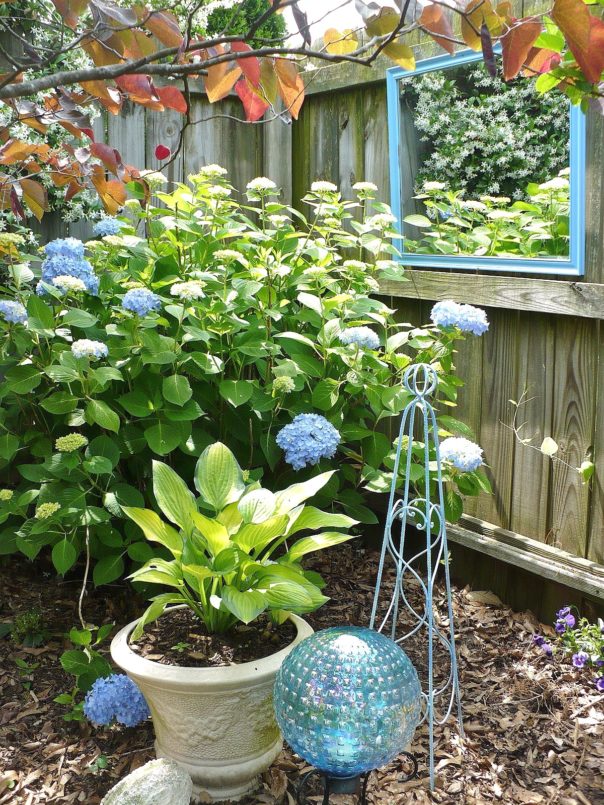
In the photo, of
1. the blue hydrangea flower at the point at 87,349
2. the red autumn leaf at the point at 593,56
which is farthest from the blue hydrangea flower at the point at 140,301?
the red autumn leaf at the point at 593,56

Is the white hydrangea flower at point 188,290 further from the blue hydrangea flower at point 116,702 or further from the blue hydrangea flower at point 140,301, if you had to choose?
the blue hydrangea flower at point 116,702

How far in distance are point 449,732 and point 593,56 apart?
1.76 meters

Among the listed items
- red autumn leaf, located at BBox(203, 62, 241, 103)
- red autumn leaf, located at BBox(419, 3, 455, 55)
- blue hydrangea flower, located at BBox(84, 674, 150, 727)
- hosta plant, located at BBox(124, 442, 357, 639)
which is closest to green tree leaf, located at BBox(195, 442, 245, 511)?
hosta plant, located at BBox(124, 442, 357, 639)

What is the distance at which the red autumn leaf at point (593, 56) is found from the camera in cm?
114

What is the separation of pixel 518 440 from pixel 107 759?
62.5 inches

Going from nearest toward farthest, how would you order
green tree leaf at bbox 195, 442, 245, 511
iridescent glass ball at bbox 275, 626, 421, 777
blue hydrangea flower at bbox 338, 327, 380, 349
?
iridescent glass ball at bbox 275, 626, 421, 777
green tree leaf at bbox 195, 442, 245, 511
blue hydrangea flower at bbox 338, 327, 380, 349

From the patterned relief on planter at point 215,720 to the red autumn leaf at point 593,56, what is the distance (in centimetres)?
149

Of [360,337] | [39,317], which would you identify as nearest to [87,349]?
[39,317]

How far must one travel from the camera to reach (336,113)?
346 centimetres

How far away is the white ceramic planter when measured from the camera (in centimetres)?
195

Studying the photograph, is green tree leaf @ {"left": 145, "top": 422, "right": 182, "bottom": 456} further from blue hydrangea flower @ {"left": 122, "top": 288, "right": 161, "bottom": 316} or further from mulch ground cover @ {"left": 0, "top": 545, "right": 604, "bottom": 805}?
mulch ground cover @ {"left": 0, "top": 545, "right": 604, "bottom": 805}

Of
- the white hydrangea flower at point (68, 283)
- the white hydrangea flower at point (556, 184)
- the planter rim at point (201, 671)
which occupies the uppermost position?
the white hydrangea flower at point (556, 184)

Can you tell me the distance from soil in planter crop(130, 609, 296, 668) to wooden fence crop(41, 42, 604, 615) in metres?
0.97

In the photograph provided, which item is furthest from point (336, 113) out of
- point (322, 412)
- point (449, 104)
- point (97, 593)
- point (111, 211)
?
point (97, 593)
